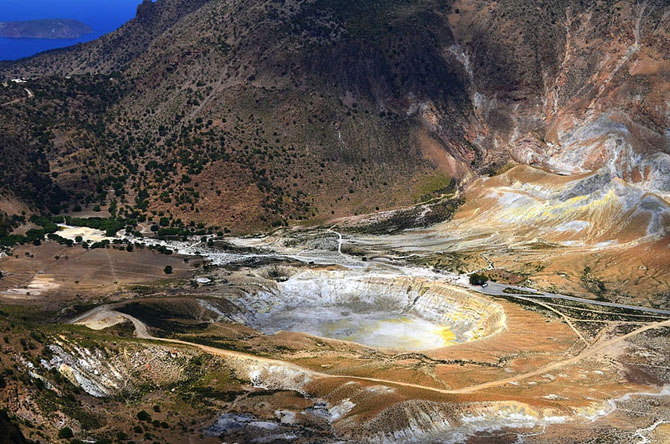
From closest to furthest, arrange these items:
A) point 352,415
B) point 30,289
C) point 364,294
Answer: point 352,415 < point 30,289 < point 364,294

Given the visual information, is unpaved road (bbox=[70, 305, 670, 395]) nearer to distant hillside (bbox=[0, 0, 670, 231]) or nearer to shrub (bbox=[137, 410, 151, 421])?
shrub (bbox=[137, 410, 151, 421])

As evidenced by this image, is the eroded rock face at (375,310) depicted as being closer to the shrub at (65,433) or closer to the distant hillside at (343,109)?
the distant hillside at (343,109)

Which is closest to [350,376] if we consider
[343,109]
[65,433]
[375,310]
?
[65,433]

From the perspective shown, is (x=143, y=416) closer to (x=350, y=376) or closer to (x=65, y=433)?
(x=65, y=433)

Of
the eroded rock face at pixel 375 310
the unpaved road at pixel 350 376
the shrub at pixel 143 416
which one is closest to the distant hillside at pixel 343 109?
the eroded rock face at pixel 375 310

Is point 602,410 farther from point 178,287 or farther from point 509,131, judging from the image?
point 509,131

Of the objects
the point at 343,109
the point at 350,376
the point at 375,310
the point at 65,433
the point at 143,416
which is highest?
the point at 343,109

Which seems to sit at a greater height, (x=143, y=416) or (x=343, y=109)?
(x=343, y=109)

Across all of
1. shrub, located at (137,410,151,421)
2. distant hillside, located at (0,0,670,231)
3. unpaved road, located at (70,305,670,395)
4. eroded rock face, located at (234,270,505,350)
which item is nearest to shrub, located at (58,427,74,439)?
shrub, located at (137,410,151,421)

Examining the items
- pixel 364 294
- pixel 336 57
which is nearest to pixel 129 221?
pixel 364 294
